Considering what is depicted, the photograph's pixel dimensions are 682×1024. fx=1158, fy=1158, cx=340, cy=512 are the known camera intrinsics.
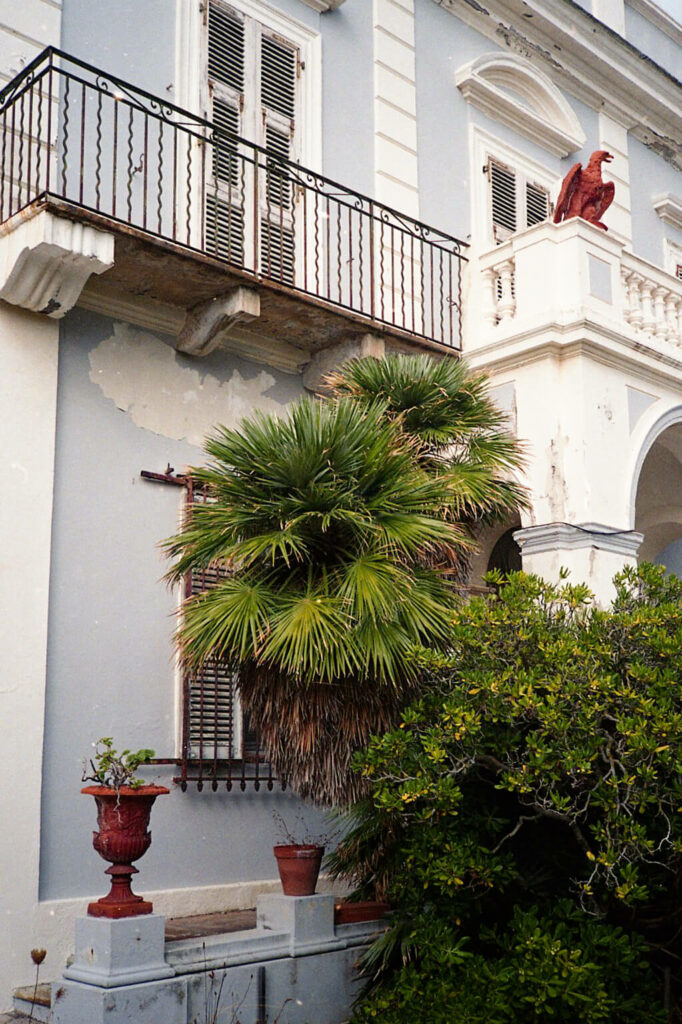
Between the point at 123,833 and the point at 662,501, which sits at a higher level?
the point at 662,501

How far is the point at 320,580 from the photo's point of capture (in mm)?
6715

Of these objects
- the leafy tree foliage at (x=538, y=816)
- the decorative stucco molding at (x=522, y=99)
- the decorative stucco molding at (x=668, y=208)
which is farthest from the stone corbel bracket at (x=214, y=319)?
the decorative stucco molding at (x=668, y=208)

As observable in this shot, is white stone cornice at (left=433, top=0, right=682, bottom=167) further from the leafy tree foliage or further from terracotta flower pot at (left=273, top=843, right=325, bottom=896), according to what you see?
terracotta flower pot at (left=273, top=843, right=325, bottom=896)

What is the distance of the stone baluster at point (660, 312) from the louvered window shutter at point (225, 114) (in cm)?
359

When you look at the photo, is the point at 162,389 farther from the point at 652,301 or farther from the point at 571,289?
the point at 652,301

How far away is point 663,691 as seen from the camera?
242 inches

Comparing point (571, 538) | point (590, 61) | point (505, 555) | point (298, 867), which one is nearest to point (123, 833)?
point (298, 867)

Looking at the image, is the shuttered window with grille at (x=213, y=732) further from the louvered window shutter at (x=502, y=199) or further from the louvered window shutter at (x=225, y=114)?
the louvered window shutter at (x=502, y=199)

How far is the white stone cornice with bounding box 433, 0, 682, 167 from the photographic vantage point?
12047 millimetres

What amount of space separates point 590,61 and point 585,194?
4225 mm

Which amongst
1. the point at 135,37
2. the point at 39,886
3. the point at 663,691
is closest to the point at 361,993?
the point at 39,886

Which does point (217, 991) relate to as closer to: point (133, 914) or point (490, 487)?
point (133, 914)

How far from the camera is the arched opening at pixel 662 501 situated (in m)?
11.5

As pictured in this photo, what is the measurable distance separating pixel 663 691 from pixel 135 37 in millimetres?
6250
